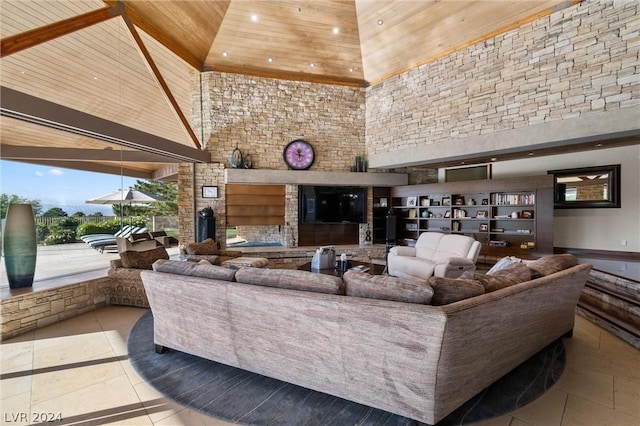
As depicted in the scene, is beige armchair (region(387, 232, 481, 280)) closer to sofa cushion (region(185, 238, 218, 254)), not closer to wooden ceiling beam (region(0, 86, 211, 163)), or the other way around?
sofa cushion (region(185, 238, 218, 254))

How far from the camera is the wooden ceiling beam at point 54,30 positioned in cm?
358

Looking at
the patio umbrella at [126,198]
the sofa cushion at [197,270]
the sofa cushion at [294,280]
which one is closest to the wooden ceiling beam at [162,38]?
the patio umbrella at [126,198]

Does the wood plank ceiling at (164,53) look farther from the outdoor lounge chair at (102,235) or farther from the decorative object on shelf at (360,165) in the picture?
the decorative object on shelf at (360,165)

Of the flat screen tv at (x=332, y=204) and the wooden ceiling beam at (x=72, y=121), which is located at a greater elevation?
the wooden ceiling beam at (x=72, y=121)

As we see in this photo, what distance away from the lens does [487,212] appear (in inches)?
274

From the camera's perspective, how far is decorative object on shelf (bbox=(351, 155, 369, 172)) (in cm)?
800

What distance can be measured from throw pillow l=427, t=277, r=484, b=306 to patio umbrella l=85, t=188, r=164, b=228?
568cm

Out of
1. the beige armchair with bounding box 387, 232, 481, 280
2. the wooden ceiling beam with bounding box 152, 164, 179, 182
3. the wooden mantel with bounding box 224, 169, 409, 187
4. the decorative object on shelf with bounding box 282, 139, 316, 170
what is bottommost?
the beige armchair with bounding box 387, 232, 481, 280

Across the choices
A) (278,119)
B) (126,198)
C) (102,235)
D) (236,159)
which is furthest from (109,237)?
(278,119)

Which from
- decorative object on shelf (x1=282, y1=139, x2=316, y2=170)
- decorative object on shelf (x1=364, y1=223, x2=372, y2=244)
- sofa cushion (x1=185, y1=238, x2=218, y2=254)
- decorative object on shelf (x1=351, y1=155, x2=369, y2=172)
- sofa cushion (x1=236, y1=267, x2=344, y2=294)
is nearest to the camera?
sofa cushion (x1=236, y1=267, x2=344, y2=294)

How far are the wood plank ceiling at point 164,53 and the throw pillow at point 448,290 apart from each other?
4524 millimetres

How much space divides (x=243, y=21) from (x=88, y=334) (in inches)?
229

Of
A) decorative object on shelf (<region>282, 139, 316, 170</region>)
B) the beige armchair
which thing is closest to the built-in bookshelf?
the beige armchair

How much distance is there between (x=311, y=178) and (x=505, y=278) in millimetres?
5727
